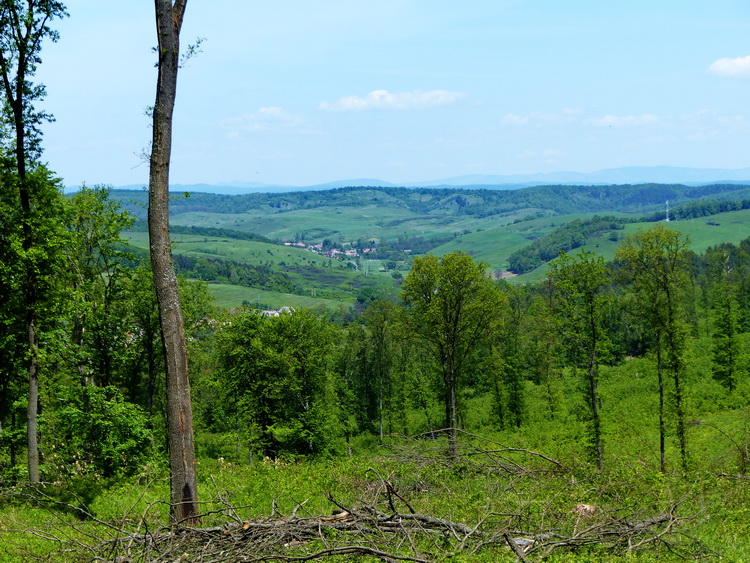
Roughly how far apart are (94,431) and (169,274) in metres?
13.6

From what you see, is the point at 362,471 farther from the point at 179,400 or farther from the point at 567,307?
the point at 567,307

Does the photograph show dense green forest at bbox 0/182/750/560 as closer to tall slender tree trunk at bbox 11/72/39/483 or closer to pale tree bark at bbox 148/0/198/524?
tall slender tree trunk at bbox 11/72/39/483

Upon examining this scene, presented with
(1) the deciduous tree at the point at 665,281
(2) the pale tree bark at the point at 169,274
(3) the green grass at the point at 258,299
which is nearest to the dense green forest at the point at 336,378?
(1) the deciduous tree at the point at 665,281

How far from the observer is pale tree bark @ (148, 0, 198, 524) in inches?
318

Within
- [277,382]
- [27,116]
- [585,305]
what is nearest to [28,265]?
[27,116]

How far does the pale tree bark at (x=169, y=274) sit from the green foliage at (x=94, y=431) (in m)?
9.18

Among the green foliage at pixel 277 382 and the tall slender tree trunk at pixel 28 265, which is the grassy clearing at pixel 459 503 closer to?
the tall slender tree trunk at pixel 28 265

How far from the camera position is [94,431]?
18875mm

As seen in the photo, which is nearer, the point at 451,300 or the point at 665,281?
the point at 665,281

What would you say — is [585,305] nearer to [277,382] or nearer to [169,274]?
[277,382]

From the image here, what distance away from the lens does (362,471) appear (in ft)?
39.3

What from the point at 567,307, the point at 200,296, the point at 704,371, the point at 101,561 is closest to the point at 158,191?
the point at 101,561

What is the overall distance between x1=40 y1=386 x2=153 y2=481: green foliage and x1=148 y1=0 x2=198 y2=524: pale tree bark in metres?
9.18

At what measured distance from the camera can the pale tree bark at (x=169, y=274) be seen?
26.5ft
